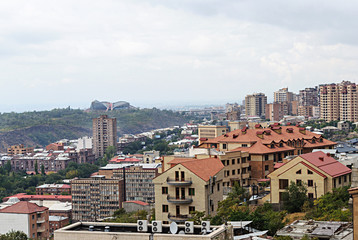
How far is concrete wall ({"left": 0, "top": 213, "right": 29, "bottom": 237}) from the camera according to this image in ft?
188

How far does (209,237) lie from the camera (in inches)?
552

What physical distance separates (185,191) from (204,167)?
1.93 metres

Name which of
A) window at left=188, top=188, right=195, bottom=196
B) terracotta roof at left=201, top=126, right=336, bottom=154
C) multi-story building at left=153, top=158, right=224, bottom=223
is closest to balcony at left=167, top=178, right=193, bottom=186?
multi-story building at left=153, top=158, right=224, bottom=223

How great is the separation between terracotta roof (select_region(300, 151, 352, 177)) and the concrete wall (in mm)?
34421

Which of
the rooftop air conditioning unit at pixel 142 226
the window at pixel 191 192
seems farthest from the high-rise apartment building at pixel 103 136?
the rooftop air conditioning unit at pixel 142 226

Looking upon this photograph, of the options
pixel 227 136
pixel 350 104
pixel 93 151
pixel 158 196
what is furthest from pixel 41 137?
pixel 158 196

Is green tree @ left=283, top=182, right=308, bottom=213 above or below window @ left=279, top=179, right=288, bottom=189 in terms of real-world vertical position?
below

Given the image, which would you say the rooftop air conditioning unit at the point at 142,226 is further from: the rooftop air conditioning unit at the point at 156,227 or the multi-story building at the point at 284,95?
the multi-story building at the point at 284,95

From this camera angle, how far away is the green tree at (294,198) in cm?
2875

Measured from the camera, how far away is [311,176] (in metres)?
30.3

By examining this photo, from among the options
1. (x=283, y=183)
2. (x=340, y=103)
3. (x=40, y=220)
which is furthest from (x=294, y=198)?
(x=340, y=103)

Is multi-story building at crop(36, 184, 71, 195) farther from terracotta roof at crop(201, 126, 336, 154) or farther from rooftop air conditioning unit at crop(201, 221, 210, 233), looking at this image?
rooftop air conditioning unit at crop(201, 221, 210, 233)

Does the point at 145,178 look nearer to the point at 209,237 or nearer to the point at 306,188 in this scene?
the point at 306,188

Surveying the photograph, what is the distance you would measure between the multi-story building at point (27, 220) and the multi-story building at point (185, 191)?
1210 inches
